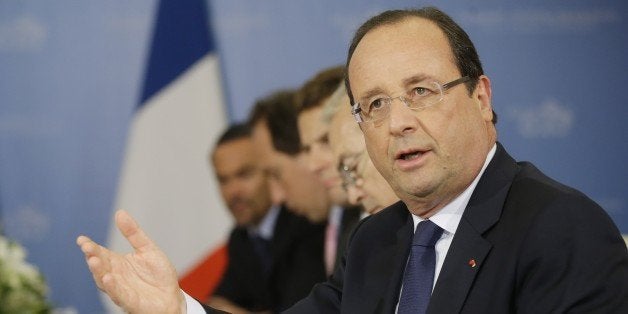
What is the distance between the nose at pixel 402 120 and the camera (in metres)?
2.16

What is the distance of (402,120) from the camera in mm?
2166

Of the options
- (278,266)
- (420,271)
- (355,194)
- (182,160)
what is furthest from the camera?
(182,160)

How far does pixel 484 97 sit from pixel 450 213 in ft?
0.98

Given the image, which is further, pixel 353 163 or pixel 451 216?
pixel 353 163

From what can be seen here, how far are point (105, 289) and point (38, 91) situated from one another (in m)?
3.65

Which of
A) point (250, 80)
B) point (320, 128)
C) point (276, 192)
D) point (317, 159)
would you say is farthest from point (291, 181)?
point (320, 128)

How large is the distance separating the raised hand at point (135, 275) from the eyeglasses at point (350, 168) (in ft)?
3.36

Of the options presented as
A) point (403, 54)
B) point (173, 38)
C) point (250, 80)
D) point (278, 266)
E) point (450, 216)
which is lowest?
point (278, 266)

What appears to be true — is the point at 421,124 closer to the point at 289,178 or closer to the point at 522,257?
the point at 522,257

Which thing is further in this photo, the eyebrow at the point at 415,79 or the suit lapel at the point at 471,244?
the eyebrow at the point at 415,79

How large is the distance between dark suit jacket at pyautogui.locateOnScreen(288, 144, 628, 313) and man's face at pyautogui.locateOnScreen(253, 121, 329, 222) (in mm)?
3140

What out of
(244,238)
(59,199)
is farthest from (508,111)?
(59,199)

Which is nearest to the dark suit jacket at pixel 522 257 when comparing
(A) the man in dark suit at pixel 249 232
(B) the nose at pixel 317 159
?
(B) the nose at pixel 317 159

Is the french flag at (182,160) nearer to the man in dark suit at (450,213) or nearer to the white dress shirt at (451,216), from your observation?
the man in dark suit at (450,213)
